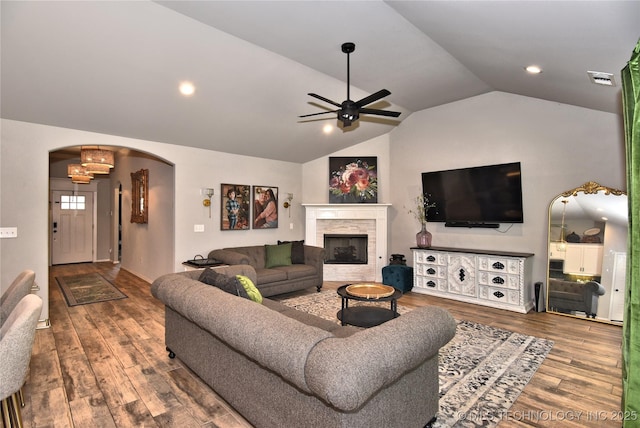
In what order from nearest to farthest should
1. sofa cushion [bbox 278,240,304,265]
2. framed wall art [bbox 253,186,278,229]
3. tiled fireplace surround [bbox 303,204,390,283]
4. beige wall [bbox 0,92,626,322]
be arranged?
beige wall [bbox 0,92,626,322] → sofa cushion [bbox 278,240,304,265] → framed wall art [bbox 253,186,278,229] → tiled fireplace surround [bbox 303,204,390,283]

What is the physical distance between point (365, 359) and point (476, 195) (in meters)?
4.55

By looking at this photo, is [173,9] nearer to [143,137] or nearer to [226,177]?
[143,137]

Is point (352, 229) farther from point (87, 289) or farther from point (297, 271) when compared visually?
point (87, 289)

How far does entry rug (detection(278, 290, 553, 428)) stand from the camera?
7.35 ft

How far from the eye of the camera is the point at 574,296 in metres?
4.26

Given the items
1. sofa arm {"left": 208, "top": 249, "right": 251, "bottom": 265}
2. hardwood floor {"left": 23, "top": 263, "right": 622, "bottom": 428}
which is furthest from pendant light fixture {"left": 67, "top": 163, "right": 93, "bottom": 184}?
sofa arm {"left": 208, "top": 249, "right": 251, "bottom": 265}

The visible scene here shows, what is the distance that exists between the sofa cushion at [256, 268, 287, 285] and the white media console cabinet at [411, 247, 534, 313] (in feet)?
7.72

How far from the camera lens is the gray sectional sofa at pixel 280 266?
4938mm

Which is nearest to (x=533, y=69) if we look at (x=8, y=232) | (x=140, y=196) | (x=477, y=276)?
(x=477, y=276)

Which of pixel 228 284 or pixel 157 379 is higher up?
pixel 228 284

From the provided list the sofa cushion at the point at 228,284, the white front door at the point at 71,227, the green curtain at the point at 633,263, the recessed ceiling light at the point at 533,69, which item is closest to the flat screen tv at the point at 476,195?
the recessed ceiling light at the point at 533,69

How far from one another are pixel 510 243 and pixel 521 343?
1.98 metres

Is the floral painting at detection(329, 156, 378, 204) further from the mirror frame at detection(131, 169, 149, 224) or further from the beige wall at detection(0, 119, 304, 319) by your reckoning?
the mirror frame at detection(131, 169, 149, 224)

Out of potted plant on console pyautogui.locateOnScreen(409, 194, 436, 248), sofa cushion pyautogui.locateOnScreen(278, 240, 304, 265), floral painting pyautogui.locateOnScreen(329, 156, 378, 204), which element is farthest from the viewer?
floral painting pyautogui.locateOnScreen(329, 156, 378, 204)
